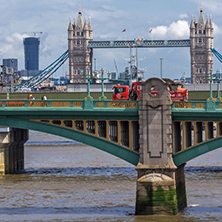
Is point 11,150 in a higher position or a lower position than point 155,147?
lower

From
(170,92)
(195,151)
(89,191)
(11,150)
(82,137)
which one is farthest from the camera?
(11,150)

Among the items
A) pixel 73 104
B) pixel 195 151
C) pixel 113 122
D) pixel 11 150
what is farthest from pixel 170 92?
pixel 11 150

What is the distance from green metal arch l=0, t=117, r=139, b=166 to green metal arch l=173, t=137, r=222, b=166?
120 inches

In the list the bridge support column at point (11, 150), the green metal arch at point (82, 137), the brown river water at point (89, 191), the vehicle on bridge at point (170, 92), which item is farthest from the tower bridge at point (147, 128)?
the bridge support column at point (11, 150)

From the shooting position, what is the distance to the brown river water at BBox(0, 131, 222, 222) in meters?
48.8

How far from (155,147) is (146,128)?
140cm

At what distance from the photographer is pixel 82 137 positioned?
2047 inches

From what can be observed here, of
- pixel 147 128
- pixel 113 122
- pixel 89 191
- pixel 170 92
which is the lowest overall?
pixel 89 191

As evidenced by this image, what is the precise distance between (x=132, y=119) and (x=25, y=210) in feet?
33.6

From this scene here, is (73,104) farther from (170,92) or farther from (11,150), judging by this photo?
(11,150)

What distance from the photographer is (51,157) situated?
91.7 meters

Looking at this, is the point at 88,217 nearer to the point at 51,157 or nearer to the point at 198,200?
the point at 198,200

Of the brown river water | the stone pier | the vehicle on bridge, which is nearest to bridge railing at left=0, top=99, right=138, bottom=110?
the stone pier

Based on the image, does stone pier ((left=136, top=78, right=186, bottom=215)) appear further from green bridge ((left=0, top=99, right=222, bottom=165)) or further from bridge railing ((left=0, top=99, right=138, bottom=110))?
bridge railing ((left=0, top=99, right=138, bottom=110))
